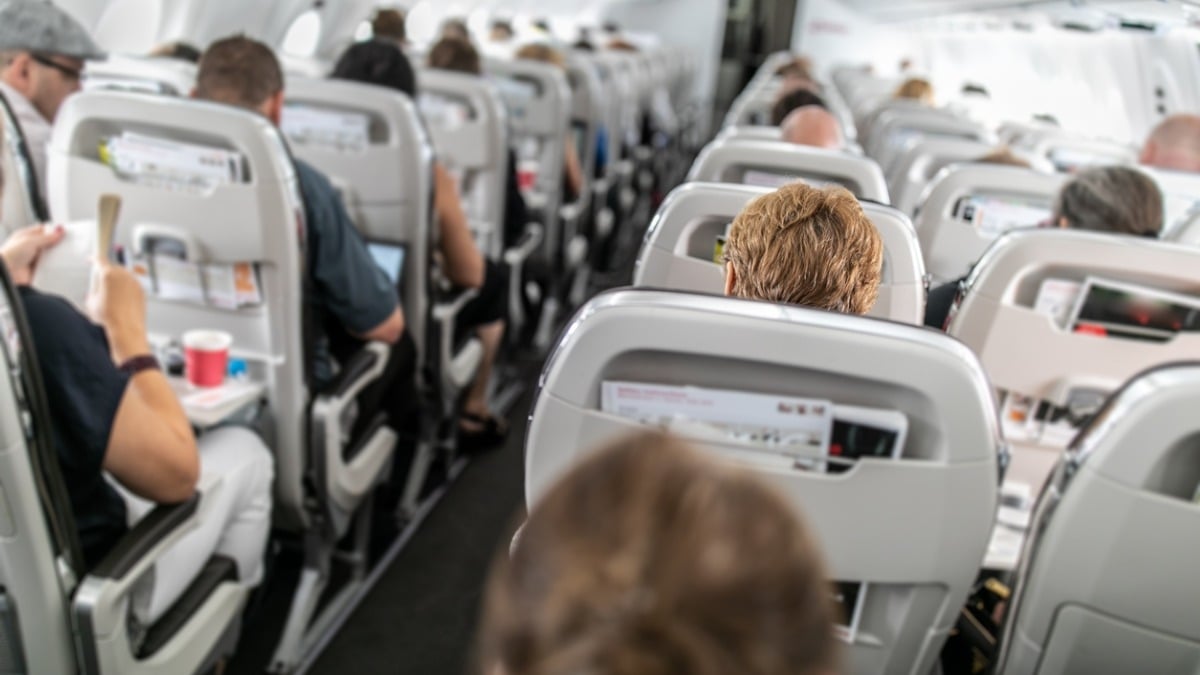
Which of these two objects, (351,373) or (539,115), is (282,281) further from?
(539,115)

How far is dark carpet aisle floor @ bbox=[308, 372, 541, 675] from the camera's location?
289 centimetres

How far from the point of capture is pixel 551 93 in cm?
522

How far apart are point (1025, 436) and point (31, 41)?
322 centimetres

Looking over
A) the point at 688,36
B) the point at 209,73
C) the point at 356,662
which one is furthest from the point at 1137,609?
the point at 688,36

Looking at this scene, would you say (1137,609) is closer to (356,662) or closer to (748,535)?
(748,535)

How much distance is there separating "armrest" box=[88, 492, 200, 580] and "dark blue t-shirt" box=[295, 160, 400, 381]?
90cm

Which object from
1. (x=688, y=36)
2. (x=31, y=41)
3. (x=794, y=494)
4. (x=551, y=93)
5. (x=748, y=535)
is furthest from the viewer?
(x=688, y=36)

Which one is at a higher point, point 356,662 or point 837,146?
point 837,146

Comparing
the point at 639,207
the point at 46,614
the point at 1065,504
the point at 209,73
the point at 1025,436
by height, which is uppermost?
the point at 209,73

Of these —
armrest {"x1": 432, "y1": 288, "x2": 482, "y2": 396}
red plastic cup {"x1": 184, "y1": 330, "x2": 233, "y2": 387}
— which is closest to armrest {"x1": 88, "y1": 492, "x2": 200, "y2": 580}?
red plastic cup {"x1": 184, "y1": 330, "x2": 233, "y2": 387}

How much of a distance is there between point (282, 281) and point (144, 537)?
2.53ft

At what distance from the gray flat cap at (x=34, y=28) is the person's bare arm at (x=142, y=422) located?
1.55 metres

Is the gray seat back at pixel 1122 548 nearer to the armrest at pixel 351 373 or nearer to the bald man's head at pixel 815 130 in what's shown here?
the armrest at pixel 351 373

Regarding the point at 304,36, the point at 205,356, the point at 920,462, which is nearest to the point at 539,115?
the point at 205,356
